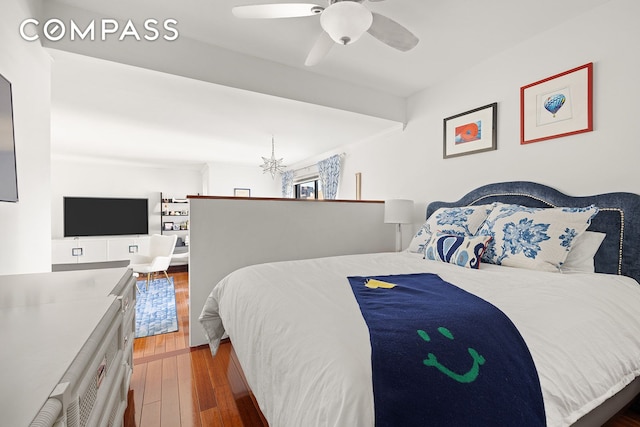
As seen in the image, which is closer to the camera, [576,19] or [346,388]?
[346,388]

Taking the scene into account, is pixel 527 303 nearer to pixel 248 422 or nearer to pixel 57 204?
pixel 248 422

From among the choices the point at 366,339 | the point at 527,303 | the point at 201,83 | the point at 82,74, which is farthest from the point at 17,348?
the point at 82,74

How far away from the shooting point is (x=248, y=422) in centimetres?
151

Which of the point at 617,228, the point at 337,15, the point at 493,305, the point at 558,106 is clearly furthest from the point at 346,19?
the point at 617,228

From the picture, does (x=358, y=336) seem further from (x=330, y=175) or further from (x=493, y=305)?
(x=330, y=175)

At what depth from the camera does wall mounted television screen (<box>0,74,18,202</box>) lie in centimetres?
124

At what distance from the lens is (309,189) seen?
6582 millimetres

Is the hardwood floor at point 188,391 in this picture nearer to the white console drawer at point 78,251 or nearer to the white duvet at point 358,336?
the white duvet at point 358,336

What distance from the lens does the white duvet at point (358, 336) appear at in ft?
2.50

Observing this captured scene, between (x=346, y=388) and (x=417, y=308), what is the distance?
18.8 inches

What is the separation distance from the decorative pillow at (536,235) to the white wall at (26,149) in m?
2.78

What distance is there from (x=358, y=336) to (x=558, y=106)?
2.42 m

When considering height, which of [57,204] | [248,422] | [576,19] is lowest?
[248,422]

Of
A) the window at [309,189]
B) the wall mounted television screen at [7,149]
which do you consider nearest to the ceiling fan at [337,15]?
the wall mounted television screen at [7,149]
